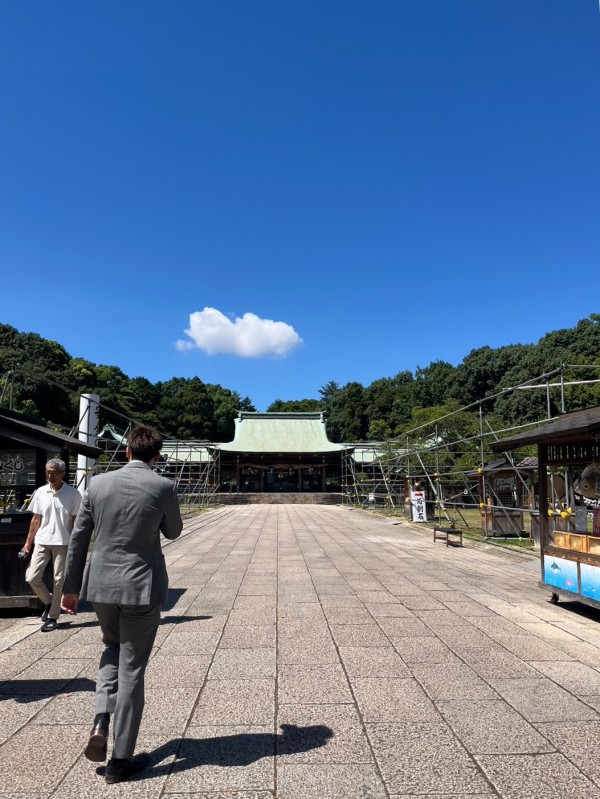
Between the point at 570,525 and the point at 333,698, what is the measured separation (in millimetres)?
4204

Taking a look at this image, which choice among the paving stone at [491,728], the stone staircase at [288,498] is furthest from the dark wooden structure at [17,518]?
the stone staircase at [288,498]

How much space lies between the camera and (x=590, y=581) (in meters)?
5.43

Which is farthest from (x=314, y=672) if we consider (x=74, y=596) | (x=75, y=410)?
(x=75, y=410)

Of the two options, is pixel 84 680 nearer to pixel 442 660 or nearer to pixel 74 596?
pixel 74 596

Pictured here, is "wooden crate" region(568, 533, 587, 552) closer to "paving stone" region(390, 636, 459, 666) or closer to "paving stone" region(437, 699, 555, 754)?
"paving stone" region(390, 636, 459, 666)

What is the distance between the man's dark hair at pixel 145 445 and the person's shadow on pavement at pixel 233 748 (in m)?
1.42

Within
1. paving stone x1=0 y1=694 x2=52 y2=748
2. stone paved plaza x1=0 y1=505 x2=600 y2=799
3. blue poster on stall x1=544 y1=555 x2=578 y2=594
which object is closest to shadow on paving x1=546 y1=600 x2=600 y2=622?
stone paved plaza x1=0 y1=505 x2=600 y2=799

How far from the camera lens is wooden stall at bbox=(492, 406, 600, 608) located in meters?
5.39

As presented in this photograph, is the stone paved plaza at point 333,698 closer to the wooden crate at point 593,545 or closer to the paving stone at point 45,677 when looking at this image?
the paving stone at point 45,677

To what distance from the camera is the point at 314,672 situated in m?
3.88

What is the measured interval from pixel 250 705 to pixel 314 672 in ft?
2.31

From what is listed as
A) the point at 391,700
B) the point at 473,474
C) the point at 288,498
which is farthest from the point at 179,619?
the point at 288,498

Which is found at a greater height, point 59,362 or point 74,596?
point 59,362

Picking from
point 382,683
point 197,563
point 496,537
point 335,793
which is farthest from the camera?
point 496,537
